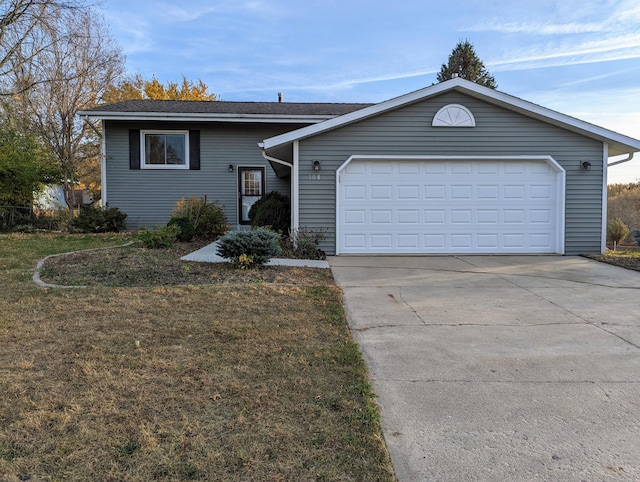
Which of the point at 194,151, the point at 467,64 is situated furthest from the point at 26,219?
the point at 467,64

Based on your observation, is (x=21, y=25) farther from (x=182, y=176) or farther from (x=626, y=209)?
(x=626, y=209)

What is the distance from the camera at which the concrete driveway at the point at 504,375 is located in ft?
7.53

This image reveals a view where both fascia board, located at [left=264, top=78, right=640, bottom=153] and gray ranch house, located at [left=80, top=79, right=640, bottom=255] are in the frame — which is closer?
fascia board, located at [left=264, top=78, right=640, bottom=153]

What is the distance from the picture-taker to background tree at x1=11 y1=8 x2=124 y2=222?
1420 centimetres

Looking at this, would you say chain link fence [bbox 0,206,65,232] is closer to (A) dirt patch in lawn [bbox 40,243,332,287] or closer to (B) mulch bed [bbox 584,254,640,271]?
(A) dirt patch in lawn [bbox 40,243,332,287]

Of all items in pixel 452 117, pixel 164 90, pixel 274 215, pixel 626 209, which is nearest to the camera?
pixel 452 117

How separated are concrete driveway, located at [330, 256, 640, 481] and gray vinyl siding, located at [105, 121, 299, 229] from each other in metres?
8.40

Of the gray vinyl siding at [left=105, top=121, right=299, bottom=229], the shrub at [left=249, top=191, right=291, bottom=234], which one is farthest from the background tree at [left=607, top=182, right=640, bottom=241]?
the gray vinyl siding at [left=105, top=121, right=299, bottom=229]

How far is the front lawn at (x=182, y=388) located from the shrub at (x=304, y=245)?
10.9ft

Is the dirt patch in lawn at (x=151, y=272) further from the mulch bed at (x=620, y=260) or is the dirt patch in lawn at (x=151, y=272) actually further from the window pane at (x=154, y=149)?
the window pane at (x=154, y=149)

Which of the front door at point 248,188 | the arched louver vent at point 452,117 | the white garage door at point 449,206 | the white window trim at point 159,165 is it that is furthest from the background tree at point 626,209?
the white window trim at point 159,165

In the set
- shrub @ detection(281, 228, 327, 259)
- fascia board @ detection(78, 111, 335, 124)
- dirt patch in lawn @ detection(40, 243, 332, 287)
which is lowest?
dirt patch in lawn @ detection(40, 243, 332, 287)

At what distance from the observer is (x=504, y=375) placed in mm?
3371

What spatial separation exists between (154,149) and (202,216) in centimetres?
353
